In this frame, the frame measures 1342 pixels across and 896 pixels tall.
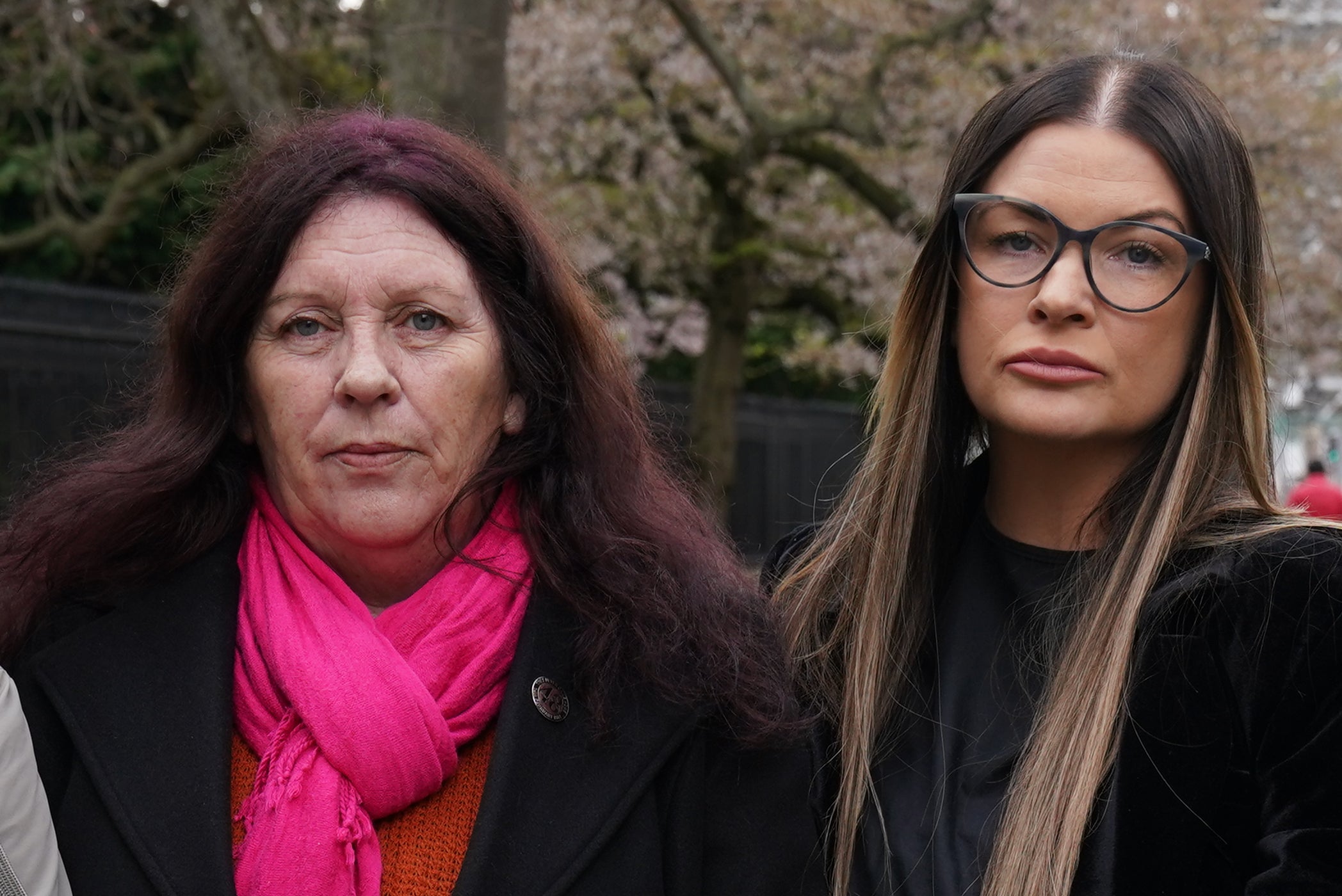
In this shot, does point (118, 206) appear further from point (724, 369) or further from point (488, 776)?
point (488, 776)

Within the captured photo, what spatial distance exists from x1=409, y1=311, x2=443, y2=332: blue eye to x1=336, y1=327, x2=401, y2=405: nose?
67mm

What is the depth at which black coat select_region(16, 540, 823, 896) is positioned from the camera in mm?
2199

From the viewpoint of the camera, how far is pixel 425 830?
2.31m

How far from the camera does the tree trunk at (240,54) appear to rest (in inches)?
279

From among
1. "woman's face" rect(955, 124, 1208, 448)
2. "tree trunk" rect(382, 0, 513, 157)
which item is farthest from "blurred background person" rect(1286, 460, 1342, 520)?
"woman's face" rect(955, 124, 1208, 448)

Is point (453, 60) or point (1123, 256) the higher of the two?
point (453, 60)

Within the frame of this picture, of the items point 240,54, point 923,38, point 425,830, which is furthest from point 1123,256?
point 923,38

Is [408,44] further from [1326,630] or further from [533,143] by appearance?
[533,143]

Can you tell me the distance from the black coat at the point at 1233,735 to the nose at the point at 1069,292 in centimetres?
43

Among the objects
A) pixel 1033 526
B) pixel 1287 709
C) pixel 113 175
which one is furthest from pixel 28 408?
pixel 1287 709

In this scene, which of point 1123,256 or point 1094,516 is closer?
point 1123,256

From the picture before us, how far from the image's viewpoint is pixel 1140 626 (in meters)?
2.34

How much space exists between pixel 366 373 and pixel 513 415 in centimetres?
31

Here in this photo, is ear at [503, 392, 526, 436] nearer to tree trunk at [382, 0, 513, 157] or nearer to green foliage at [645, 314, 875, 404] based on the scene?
tree trunk at [382, 0, 513, 157]
